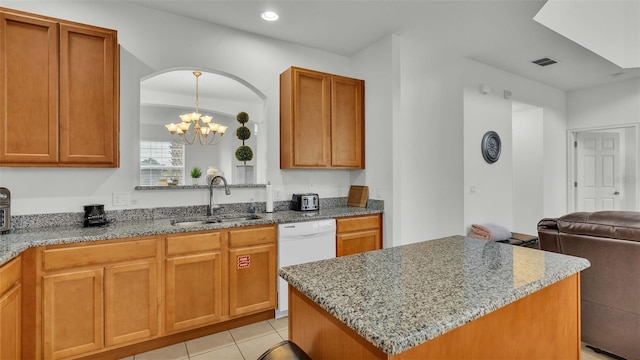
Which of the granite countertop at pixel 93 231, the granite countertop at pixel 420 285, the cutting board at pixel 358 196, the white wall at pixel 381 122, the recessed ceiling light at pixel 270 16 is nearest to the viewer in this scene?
the granite countertop at pixel 420 285

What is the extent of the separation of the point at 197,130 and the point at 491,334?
3.12 meters

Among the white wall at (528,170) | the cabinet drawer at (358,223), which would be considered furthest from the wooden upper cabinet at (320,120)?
the white wall at (528,170)

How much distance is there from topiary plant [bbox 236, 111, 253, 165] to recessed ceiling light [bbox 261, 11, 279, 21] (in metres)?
0.98

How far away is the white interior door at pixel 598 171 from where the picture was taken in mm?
5449

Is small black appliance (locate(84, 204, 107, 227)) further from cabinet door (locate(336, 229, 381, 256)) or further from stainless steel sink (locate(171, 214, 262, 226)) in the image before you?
cabinet door (locate(336, 229, 381, 256))

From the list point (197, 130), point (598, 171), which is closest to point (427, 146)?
point (197, 130)

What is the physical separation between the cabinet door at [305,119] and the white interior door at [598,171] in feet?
16.5

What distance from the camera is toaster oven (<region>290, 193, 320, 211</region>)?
132 inches

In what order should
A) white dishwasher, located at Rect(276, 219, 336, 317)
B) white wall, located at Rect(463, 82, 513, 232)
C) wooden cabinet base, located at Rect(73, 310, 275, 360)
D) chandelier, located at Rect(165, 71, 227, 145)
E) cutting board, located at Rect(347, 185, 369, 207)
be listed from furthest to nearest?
white wall, located at Rect(463, 82, 513, 232) < cutting board, located at Rect(347, 185, 369, 207) < chandelier, located at Rect(165, 71, 227, 145) < white dishwasher, located at Rect(276, 219, 336, 317) < wooden cabinet base, located at Rect(73, 310, 275, 360)

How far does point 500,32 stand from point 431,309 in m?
3.55

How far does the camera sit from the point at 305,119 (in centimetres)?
333

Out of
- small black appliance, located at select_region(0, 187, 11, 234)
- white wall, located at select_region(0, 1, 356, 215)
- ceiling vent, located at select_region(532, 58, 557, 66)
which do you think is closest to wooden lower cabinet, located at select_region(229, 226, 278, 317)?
white wall, located at select_region(0, 1, 356, 215)

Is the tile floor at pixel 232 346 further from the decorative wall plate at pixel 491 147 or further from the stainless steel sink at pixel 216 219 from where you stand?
the decorative wall plate at pixel 491 147

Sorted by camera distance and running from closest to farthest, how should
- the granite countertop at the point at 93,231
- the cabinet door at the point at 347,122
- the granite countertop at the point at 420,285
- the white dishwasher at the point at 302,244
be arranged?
the granite countertop at the point at 420,285 < the granite countertop at the point at 93,231 < the white dishwasher at the point at 302,244 < the cabinet door at the point at 347,122
